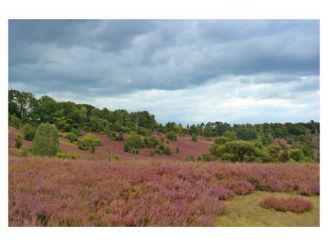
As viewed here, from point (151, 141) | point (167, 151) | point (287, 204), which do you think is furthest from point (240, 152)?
point (151, 141)

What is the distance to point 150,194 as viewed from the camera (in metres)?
6.29

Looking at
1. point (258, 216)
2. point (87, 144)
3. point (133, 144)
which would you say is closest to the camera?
point (258, 216)

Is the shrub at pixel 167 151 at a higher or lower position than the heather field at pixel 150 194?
lower

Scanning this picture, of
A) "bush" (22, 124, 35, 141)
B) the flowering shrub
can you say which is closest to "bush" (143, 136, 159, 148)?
"bush" (22, 124, 35, 141)

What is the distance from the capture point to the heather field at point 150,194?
214 inches

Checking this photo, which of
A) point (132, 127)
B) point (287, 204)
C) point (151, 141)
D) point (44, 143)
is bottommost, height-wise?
point (151, 141)

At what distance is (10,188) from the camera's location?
6.34 metres

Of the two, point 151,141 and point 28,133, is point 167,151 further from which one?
point 28,133

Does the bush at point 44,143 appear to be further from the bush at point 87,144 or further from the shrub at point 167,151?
the shrub at point 167,151

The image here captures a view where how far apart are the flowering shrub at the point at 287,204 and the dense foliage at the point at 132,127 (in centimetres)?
3036

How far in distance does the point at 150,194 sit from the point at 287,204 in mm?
2568

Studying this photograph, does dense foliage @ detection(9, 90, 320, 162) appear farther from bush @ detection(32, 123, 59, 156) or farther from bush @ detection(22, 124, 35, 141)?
bush @ detection(32, 123, 59, 156)

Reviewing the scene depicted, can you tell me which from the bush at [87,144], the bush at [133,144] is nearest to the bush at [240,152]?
the bush at [87,144]

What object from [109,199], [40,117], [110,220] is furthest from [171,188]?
[40,117]
